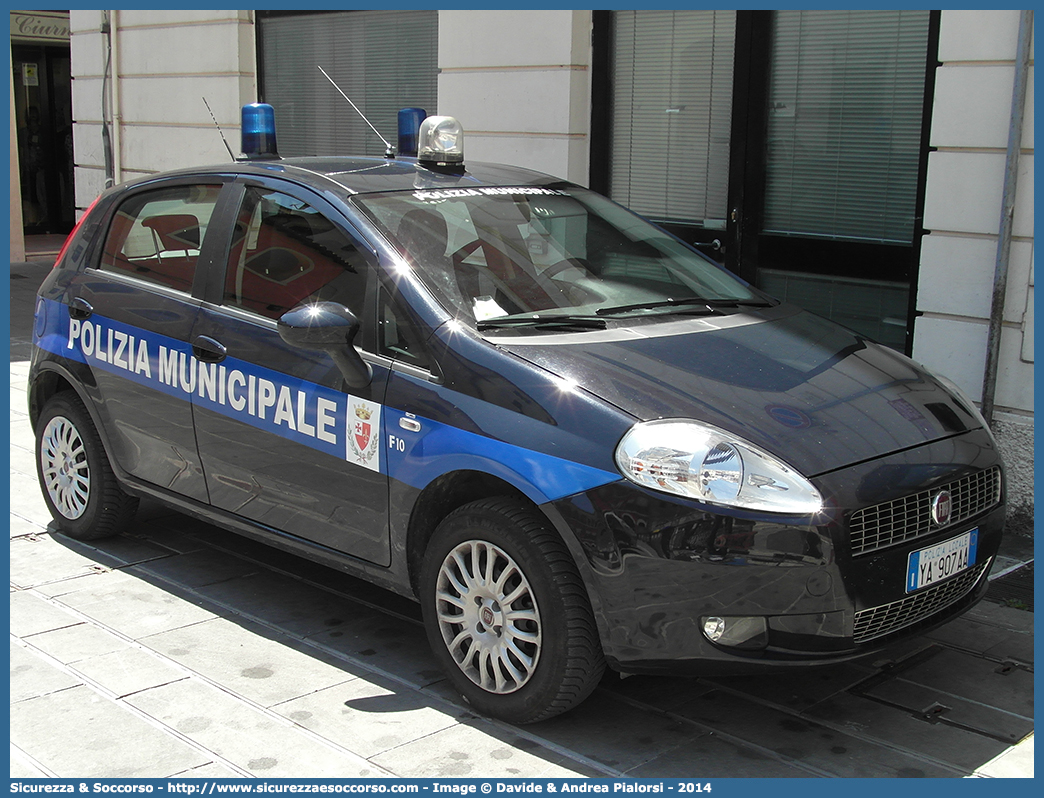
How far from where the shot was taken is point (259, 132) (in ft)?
16.5

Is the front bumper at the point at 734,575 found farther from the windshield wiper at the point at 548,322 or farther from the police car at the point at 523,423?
the windshield wiper at the point at 548,322

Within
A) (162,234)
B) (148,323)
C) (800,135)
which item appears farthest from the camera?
(800,135)

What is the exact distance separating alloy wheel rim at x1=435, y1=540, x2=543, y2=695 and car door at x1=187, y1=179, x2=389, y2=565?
1.18 feet

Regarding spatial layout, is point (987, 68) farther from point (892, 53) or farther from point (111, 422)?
point (111, 422)

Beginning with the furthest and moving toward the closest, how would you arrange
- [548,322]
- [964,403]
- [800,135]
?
1. [800,135]
2. [964,403]
3. [548,322]

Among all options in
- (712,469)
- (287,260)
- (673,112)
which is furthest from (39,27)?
(712,469)

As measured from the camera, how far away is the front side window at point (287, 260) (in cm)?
410

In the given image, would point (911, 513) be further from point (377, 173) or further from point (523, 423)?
point (377, 173)

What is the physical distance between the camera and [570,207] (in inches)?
185

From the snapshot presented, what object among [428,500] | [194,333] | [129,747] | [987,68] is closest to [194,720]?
[129,747]

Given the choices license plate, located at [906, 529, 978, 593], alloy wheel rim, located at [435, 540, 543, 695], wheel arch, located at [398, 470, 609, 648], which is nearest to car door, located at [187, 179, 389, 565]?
wheel arch, located at [398, 470, 609, 648]

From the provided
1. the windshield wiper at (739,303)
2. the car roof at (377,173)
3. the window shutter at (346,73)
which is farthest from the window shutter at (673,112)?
the windshield wiper at (739,303)

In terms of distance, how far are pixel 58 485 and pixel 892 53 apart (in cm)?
506

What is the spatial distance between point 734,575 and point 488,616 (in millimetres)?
819
